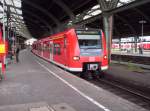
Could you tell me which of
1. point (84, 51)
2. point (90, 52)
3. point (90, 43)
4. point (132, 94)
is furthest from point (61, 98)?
point (90, 43)

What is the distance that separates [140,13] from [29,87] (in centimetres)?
3212

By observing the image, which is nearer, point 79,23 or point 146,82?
point 146,82

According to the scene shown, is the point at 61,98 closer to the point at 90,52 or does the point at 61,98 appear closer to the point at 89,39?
the point at 90,52

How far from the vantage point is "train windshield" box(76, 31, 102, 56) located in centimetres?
1628

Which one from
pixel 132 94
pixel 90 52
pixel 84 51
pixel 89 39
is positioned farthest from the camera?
pixel 89 39

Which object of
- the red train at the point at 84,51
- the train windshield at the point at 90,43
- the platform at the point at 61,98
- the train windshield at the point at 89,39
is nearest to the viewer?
the platform at the point at 61,98

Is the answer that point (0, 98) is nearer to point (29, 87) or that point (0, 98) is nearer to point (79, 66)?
point (29, 87)

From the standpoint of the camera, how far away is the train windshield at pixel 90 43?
641 inches

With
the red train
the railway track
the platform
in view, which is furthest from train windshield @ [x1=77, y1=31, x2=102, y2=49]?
the platform

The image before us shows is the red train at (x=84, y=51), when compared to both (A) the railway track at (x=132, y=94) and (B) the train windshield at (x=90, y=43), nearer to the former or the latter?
(B) the train windshield at (x=90, y=43)

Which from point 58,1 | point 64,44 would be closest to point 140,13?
point 58,1

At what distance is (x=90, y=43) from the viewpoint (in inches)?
658

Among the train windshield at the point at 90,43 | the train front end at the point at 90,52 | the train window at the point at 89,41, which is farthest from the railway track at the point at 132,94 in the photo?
the train window at the point at 89,41

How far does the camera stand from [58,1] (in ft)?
122
